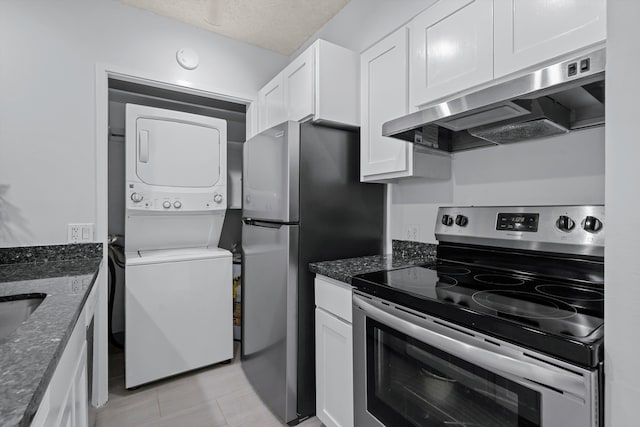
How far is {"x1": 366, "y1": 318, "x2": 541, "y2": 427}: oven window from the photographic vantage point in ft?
2.73

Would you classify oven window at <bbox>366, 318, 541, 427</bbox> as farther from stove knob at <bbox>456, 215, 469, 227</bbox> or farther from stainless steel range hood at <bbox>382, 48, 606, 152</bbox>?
stainless steel range hood at <bbox>382, 48, 606, 152</bbox>

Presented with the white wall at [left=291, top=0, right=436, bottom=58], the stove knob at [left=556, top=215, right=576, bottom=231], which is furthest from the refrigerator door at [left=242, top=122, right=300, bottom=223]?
the stove knob at [left=556, top=215, right=576, bottom=231]

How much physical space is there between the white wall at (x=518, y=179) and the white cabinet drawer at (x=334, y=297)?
0.64 m

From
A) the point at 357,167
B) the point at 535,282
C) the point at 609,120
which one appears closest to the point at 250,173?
the point at 357,167

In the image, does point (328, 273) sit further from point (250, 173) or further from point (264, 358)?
point (250, 173)

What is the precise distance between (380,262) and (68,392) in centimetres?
138

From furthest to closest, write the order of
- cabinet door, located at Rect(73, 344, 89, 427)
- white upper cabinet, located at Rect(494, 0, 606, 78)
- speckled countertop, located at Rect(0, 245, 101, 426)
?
cabinet door, located at Rect(73, 344, 89, 427)
white upper cabinet, located at Rect(494, 0, 606, 78)
speckled countertop, located at Rect(0, 245, 101, 426)

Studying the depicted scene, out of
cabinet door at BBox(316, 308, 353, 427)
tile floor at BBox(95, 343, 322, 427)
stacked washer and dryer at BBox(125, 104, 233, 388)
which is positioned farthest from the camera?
stacked washer and dryer at BBox(125, 104, 233, 388)

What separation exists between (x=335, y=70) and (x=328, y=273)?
120 centimetres

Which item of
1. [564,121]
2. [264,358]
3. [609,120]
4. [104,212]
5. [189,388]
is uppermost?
[564,121]

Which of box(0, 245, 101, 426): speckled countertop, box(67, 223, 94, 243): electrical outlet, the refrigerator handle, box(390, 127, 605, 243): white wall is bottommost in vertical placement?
box(0, 245, 101, 426): speckled countertop

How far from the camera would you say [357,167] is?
1965 mm

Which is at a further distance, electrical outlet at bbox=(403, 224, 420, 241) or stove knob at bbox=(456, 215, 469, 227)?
electrical outlet at bbox=(403, 224, 420, 241)

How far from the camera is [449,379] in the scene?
992 millimetres
